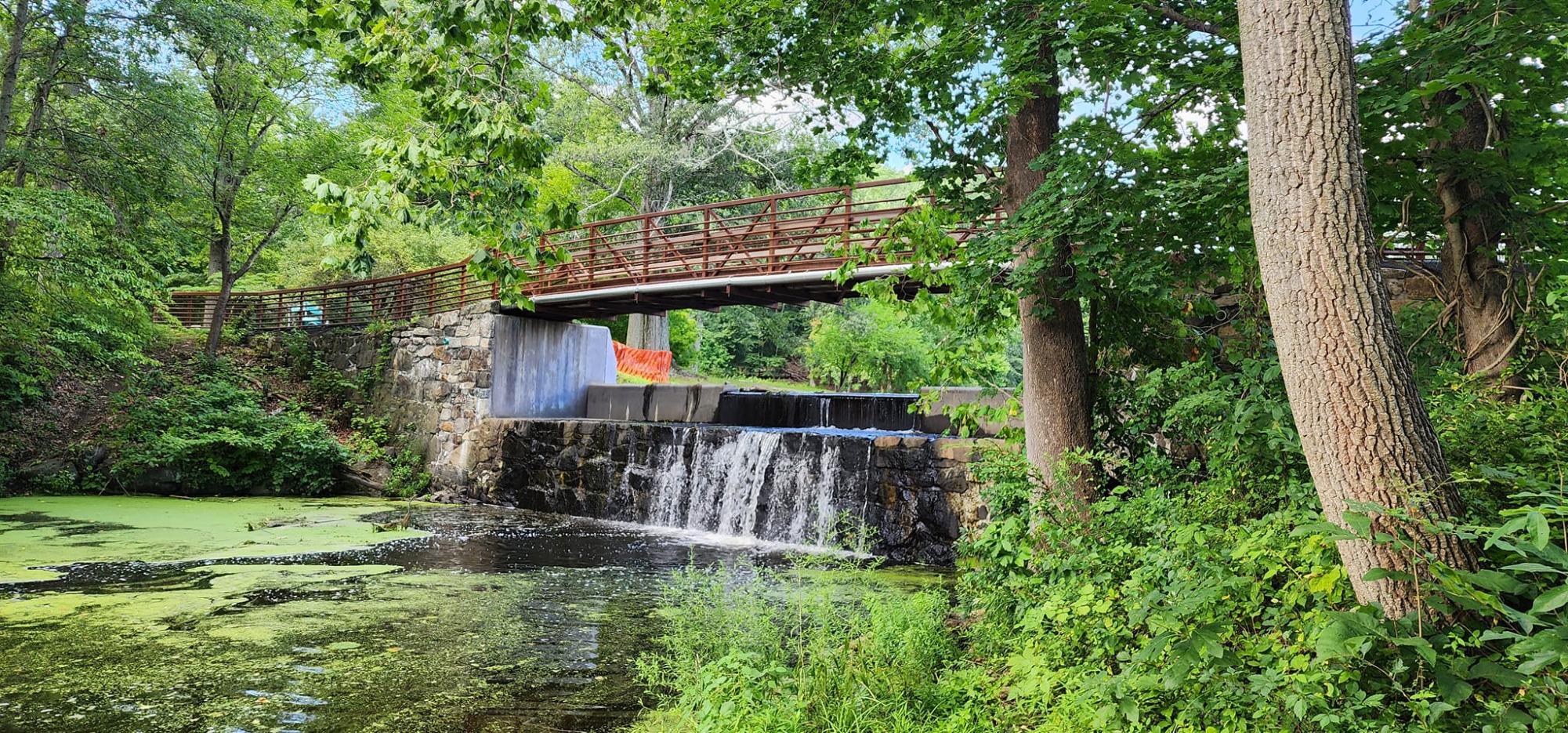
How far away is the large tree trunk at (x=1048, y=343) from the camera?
565 cm

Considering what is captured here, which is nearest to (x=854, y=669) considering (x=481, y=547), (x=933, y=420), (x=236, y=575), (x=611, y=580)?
(x=611, y=580)

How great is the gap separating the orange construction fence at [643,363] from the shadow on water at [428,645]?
9.86 meters

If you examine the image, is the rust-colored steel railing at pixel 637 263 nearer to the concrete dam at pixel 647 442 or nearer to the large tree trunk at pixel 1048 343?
the concrete dam at pixel 647 442

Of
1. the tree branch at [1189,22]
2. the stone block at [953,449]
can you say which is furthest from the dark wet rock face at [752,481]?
the tree branch at [1189,22]

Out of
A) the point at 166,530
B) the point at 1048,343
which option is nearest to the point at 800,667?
the point at 1048,343

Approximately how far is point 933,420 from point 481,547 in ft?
20.1

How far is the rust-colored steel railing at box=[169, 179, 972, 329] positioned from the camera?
1218 centimetres

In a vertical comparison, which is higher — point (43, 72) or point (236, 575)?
point (43, 72)

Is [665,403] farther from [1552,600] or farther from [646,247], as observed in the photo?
[1552,600]

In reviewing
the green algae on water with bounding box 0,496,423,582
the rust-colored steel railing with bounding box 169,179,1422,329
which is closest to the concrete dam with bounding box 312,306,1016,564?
the rust-colored steel railing with bounding box 169,179,1422,329

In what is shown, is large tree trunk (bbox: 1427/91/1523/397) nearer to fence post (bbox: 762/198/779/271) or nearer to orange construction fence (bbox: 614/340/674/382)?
fence post (bbox: 762/198/779/271)

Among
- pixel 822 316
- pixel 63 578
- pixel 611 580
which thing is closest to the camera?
pixel 63 578

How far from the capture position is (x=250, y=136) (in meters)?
16.5

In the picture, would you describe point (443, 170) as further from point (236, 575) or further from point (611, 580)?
point (236, 575)
